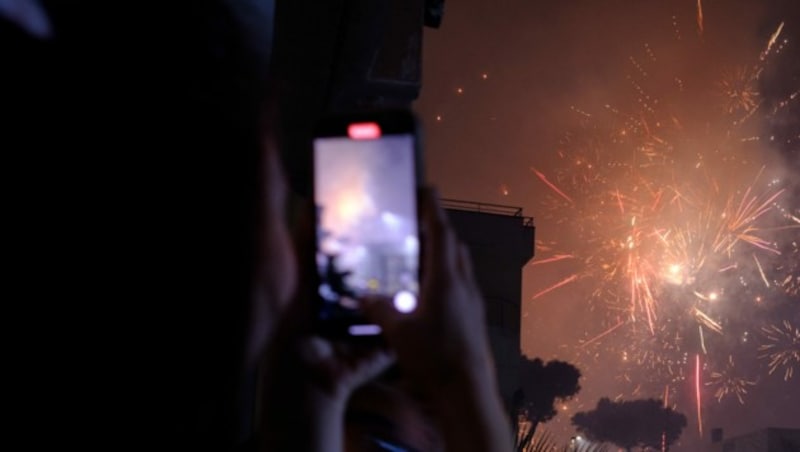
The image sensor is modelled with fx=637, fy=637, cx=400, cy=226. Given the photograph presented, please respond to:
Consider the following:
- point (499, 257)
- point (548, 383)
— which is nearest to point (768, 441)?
point (548, 383)

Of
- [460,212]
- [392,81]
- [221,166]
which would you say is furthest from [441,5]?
[460,212]

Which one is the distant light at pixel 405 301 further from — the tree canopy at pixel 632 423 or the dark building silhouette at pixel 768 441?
the tree canopy at pixel 632 423

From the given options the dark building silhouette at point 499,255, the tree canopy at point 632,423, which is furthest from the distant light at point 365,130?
the tree canopy at point 632,423

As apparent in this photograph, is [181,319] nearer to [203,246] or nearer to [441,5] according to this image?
[203,246]

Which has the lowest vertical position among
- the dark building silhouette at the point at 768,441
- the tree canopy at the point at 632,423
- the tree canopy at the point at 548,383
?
the tree canopy at the point at 632,423

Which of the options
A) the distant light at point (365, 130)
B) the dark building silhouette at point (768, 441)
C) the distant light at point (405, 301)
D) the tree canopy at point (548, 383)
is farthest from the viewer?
the tree canopy at point (548, 383)

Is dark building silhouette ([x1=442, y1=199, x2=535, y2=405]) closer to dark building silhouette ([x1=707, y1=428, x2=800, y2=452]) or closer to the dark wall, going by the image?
the dark wall
